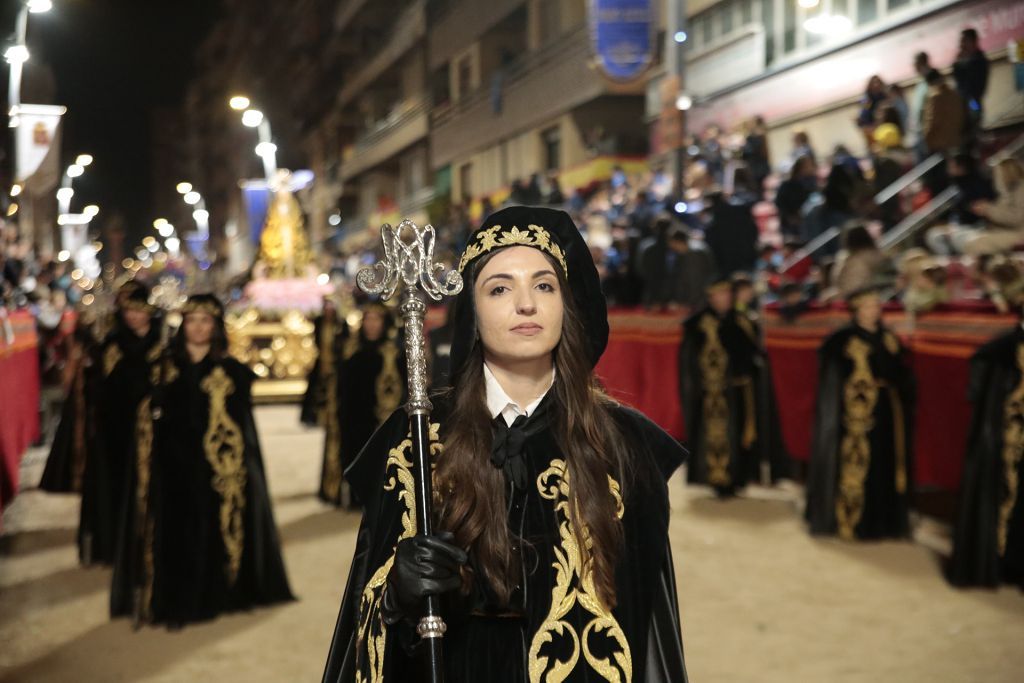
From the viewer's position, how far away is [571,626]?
2590 mm

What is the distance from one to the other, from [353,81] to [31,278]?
139 ft

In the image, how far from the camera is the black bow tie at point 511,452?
2.67 m

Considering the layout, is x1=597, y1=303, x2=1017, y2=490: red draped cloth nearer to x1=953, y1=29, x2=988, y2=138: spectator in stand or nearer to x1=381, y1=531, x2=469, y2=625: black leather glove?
x1=953, y1=29, x2=988, y2=138: spectator in stand

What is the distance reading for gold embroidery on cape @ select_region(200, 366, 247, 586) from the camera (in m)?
6.96

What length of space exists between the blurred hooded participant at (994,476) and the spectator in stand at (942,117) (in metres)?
6.76

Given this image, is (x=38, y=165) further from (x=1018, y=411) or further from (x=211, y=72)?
(x=211, y=72)

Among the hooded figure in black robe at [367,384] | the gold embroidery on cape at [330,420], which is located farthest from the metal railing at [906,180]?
the gold embroidery on cape at [330,420]

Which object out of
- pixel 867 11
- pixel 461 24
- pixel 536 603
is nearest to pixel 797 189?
pixel 867 11

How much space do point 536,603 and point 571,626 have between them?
0.32 feet

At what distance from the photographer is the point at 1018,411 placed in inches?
284

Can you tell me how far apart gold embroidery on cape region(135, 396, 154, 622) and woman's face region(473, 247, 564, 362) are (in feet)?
15.4

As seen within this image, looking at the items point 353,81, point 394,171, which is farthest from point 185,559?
point 353,81

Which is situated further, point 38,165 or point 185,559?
point 38,165

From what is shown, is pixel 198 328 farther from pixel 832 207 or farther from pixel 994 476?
pixel 832 207
